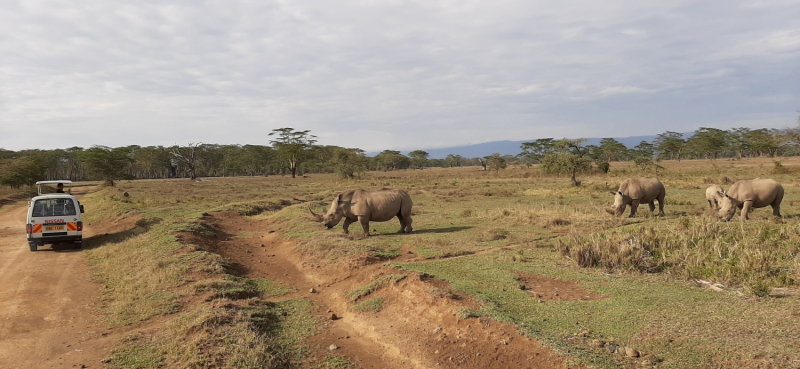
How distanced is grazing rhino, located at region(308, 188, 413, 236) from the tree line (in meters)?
33.6

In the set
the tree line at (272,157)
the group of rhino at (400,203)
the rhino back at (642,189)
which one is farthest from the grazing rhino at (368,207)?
the tree line at (272,157)

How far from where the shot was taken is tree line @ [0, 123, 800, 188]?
48.6 m

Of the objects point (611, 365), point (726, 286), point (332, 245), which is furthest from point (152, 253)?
point (726, 286)

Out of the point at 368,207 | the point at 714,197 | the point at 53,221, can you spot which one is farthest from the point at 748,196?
the point at 53,221

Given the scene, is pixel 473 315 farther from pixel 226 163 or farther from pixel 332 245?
pixel 226 163

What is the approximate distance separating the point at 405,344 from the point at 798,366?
14.3 ft

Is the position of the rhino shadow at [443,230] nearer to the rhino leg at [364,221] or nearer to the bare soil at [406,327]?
the rhino leg at [364,221]

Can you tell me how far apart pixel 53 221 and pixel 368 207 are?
973 centimetres

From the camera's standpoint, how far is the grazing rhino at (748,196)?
13.9 m

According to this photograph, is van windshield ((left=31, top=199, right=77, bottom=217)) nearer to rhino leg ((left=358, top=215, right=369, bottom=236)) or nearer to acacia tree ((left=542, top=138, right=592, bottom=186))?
rhino leg ((left=358, top=215, right=369, bottom=236))

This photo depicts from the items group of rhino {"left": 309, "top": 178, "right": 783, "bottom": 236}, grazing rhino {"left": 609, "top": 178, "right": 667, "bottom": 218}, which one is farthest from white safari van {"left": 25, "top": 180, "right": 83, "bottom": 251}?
grazing rhino {"left": 609, "top": 178, "right": 667, "bottom": 218}

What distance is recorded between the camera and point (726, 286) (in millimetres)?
7496

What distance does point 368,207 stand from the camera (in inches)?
561

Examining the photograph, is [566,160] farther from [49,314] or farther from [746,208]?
[49,314]
